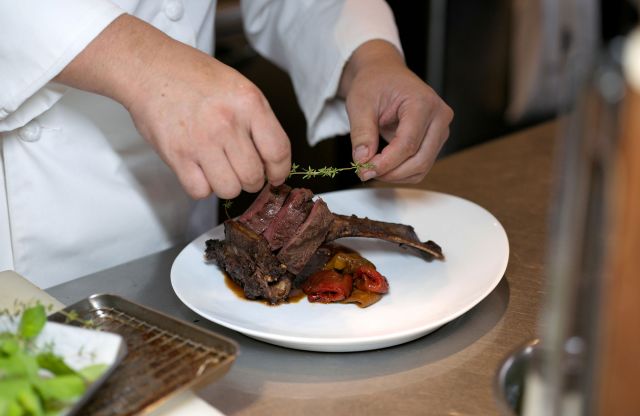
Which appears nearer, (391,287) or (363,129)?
(391,287)

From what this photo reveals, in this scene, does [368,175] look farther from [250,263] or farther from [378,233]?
[250,263]

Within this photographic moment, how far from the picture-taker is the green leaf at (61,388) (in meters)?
0.79

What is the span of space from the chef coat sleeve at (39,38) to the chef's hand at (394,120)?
1.53 ft

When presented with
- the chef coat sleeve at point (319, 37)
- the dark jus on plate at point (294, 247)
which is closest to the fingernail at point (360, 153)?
the dark jus on plate at point (294, 247)

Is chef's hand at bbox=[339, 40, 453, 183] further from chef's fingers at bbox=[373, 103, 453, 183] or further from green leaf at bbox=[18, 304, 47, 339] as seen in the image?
green leaf at bbox=[18, 304, 47, 339]

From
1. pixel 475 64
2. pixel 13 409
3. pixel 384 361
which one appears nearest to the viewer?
pixel 13 409

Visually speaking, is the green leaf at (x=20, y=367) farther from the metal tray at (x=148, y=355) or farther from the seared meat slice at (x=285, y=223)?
the seared meat slice at (x=285, y=223)

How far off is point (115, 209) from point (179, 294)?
39 centimetres

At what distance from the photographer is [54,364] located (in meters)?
0.84

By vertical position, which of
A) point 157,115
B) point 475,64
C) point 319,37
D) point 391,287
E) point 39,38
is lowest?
point 475,64

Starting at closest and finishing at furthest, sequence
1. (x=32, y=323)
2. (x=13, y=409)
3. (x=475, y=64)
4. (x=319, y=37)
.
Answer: (x=13, y=409) → (x=32, y=323) → (x=319, y=37) → (x=475, y=64)

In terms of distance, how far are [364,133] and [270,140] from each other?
284mm

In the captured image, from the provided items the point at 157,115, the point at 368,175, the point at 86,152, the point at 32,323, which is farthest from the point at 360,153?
the point at 32,323

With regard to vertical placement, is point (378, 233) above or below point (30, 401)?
below
